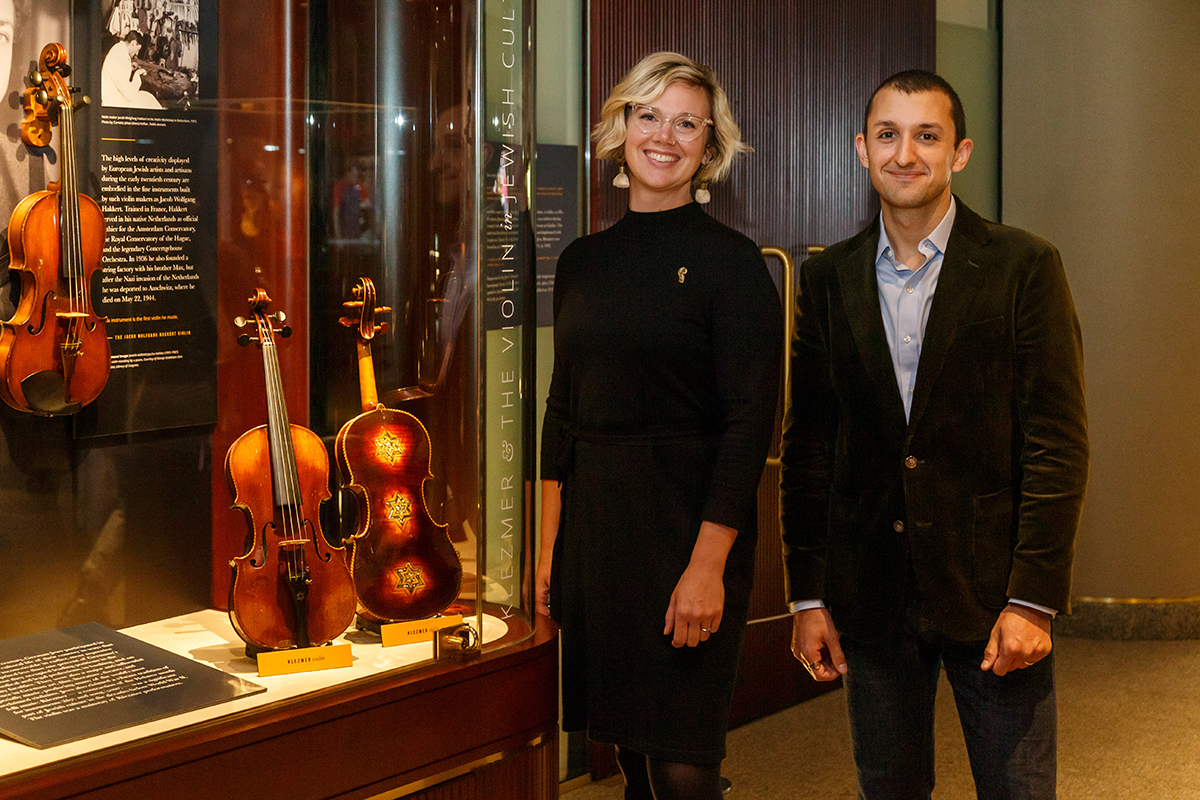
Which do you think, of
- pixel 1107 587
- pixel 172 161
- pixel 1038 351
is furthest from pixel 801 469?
pixel 1107 587

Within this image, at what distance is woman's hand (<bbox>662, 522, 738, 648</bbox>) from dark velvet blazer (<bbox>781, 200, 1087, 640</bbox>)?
0.16 meters

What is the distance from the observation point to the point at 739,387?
1.84m

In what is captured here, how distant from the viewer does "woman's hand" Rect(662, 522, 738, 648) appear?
5.99ft

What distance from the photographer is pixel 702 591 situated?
1.83m

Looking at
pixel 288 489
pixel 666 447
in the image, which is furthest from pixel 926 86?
pixel 288 489

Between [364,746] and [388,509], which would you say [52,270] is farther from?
[364,746]

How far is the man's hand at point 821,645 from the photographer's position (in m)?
1.87

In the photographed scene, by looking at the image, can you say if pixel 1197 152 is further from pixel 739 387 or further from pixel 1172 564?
pixel 739 387

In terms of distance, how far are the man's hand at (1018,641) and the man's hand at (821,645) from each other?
0.25 metres

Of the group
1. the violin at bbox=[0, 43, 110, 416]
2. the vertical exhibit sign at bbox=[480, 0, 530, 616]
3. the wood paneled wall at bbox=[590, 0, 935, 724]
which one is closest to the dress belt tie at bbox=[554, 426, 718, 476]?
the vertical exhibit sign at bbox=[480, 0, 530, 616]

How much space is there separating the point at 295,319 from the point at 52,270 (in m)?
0.35

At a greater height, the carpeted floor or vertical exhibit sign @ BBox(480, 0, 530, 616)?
vertical exhibit sign @ BBox(480, 0, 530, 616)

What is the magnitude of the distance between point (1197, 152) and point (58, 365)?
13.5ft

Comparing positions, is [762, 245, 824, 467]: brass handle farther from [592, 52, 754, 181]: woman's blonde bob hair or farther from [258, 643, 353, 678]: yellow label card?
[258, 643, 353, 678]: yellow label card
